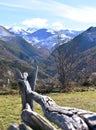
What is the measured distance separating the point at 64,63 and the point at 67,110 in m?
44.6

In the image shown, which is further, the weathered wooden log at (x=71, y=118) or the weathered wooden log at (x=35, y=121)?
the weathered wooden log at (x=35, y=121)

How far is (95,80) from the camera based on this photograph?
52094 mm

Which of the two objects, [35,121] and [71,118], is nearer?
[71,118]

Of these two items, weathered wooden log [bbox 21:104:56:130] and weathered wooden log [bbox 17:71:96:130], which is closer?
weathered wooden log [bbox 17:71:96:130]

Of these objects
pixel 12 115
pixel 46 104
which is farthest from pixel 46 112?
pixel 12 115

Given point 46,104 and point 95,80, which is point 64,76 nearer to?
point 95,80

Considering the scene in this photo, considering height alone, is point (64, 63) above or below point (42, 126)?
above

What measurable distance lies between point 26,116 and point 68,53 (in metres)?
46.7

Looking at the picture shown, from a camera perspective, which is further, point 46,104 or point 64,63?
point 64,63

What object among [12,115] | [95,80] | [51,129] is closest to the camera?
[51,129]

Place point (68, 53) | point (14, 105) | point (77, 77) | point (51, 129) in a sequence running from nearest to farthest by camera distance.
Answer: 1. point (51, 129)
2. point (14, 105)
3. point (68, 53)
4. point (77, 77)

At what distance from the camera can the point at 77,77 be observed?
62.5 metres

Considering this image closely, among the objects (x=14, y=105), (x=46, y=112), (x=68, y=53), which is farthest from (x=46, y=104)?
(x=68, y=53)

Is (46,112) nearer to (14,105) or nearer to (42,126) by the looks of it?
(42,126)
